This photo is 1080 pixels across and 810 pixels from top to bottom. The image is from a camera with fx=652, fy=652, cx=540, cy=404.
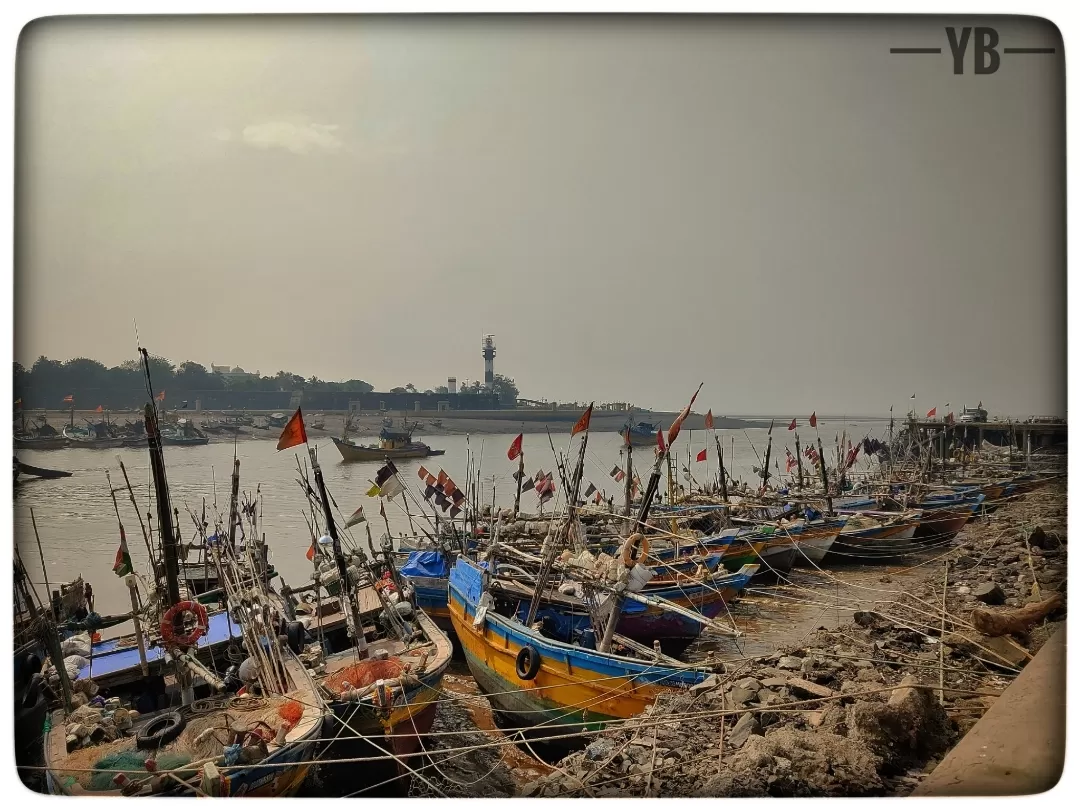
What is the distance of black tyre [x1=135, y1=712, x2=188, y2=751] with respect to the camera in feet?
8.92

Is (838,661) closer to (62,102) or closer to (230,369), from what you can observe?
(230,369)

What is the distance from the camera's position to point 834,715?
269cm

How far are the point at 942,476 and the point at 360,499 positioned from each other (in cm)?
1115

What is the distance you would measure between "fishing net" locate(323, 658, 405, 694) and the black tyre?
27.7 inches

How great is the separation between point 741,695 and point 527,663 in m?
1.45

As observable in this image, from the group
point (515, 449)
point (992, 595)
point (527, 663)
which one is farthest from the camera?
point (515, 449)

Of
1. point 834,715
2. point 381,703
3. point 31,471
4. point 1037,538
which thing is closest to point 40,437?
point 31,471

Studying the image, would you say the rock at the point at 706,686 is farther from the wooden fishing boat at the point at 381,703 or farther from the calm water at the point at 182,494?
the calm water at the point at 182,494

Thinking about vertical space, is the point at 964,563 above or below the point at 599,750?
above

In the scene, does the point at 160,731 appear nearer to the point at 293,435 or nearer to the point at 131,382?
the point at 293,435

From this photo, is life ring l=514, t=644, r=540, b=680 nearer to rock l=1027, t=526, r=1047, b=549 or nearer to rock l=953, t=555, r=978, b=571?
rock l=1027, t=526, r=1047, b=549

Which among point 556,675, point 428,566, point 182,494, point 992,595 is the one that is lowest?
point 428,566

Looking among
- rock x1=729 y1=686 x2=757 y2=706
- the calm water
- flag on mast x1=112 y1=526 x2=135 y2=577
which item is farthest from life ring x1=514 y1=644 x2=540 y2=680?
flag on mast x1=112 y1=526 x2=135 y2=577

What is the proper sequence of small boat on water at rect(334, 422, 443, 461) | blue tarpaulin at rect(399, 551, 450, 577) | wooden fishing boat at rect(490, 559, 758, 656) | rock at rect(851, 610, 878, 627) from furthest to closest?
small boat on water at rect(334, 422, 443, 461) → blue tarpaulin at rect(399, 551, 450, 577) → wooden fishing boat at rect(490, 559, 758, 656) → rock at rect(851, 610, 878, 627)
